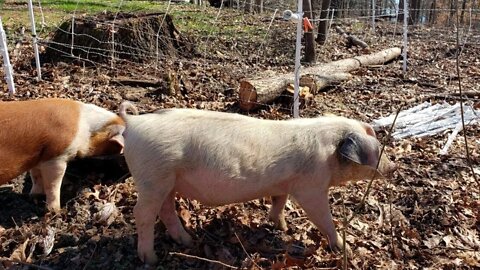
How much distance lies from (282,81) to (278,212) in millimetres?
3503

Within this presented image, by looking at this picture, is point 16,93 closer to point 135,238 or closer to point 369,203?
point 135,238

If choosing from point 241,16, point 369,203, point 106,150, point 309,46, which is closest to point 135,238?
point 106,150

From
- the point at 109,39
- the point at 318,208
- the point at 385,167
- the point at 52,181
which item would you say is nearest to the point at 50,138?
the point at 52,181

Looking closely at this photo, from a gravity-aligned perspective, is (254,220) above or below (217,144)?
below

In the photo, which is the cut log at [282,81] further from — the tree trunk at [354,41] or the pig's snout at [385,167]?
the pig's snout at [385,167]

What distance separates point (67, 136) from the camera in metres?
4.39

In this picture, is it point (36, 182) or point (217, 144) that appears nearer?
point (217, 144)

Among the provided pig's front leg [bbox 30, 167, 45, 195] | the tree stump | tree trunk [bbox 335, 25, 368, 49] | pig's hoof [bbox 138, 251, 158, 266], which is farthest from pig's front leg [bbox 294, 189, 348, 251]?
tree trunk [bbox 335, 25, 368, 49]

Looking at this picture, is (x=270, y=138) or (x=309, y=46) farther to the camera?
(x=309, y=46)

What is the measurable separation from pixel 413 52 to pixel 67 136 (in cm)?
978

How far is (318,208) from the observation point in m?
3.57

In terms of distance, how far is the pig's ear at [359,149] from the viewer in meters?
3.53

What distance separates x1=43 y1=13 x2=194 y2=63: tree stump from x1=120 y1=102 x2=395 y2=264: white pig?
4945 mm

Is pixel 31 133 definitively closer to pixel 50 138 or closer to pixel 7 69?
pixel 50 138
